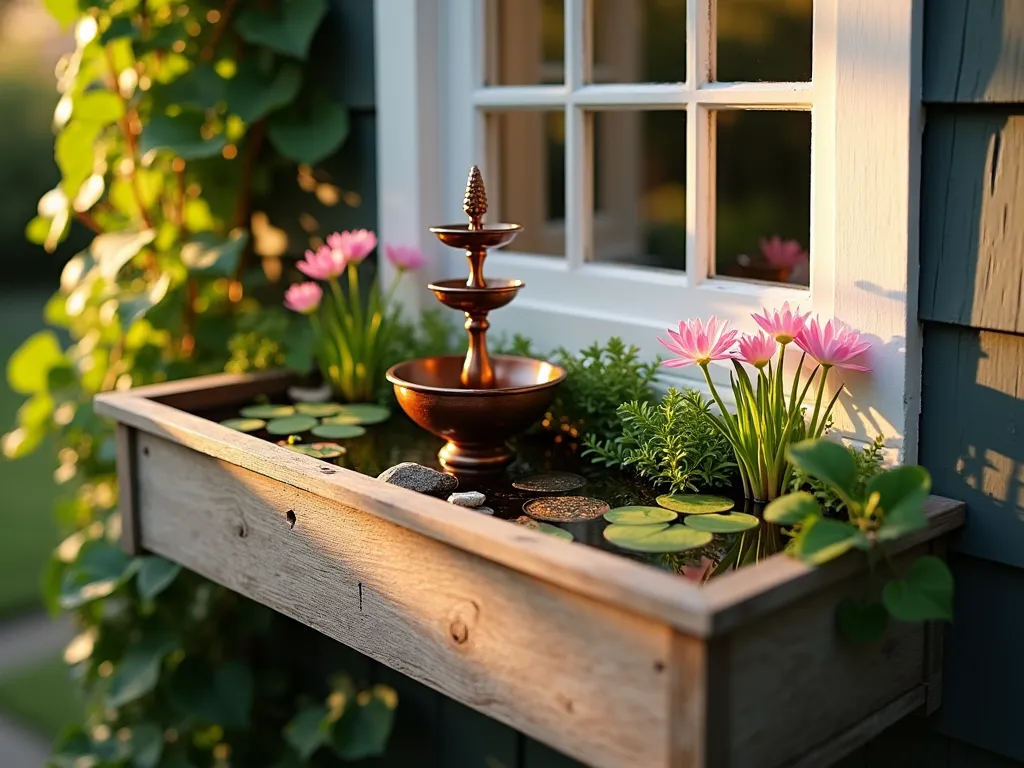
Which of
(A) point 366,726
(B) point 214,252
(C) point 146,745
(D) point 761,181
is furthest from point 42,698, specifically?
(D) point 761,181

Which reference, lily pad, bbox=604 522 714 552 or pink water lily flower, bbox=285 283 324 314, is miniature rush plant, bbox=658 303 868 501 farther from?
pink water lily flower, bbox=285 283 324 314

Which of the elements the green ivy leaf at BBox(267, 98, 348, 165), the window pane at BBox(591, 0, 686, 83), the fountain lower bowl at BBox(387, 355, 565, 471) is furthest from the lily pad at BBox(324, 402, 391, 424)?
the window pane at BBox(591, 0, 686, 83)

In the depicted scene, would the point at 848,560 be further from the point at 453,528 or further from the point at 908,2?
the point at 908,2

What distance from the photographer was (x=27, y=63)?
5.51 m

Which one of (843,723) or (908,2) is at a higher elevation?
(908,2)

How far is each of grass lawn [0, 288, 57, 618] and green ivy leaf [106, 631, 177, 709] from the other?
73.6 inches

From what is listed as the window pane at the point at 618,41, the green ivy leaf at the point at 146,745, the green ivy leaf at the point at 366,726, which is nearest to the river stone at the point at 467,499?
the green ivy leaf at the point at 366,726

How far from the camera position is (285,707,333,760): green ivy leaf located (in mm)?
1845

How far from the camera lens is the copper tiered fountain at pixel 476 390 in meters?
1.35

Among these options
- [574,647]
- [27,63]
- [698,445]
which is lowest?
[574,647]

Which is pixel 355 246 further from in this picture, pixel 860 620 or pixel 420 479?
pixel 860 620

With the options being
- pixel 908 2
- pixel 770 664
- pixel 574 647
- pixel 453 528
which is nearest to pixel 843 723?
pixel 770 664

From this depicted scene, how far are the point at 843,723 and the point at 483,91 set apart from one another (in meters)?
1.07

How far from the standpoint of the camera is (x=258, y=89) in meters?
1.88
